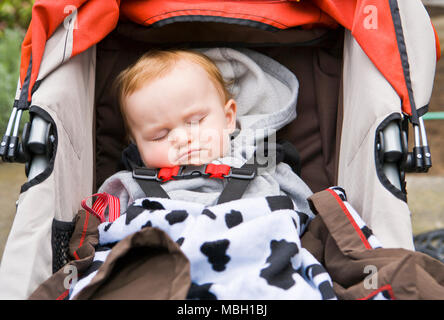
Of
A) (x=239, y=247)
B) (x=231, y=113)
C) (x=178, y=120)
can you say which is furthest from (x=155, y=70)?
(x=239, y=247)

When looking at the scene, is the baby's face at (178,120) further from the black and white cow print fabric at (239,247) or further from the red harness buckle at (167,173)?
the black and white cow print fabric at (239,247)

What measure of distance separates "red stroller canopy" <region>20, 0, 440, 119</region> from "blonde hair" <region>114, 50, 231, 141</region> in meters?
0.11

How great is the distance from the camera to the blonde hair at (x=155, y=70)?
149 cm

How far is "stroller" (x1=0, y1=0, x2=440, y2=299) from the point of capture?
1200 millimetres

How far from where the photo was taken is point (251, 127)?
161cm

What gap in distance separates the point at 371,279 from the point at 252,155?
1.88 feet

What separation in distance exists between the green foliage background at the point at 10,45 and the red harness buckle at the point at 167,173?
148 centimetres

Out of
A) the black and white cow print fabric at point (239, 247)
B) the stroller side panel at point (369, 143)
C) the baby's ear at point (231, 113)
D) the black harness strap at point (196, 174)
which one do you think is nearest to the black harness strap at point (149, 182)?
the black harness strap at point (196, 174)

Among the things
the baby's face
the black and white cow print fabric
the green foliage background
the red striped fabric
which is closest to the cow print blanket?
the black and white cow print fabric

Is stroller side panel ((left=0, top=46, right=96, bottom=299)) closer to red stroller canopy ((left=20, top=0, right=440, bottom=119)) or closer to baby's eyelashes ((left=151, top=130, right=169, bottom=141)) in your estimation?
red stroller canopy ((left=20, top=0, right=440, bottom=119))

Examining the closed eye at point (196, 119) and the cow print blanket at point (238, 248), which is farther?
the closed eye at point (196, 119)

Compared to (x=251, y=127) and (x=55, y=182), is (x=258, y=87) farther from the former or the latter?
(x=55, y=182)

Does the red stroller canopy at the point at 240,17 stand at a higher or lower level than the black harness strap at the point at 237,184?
higher

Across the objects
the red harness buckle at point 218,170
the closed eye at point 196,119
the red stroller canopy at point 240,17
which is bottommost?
the red harness buckle at point 218,170
